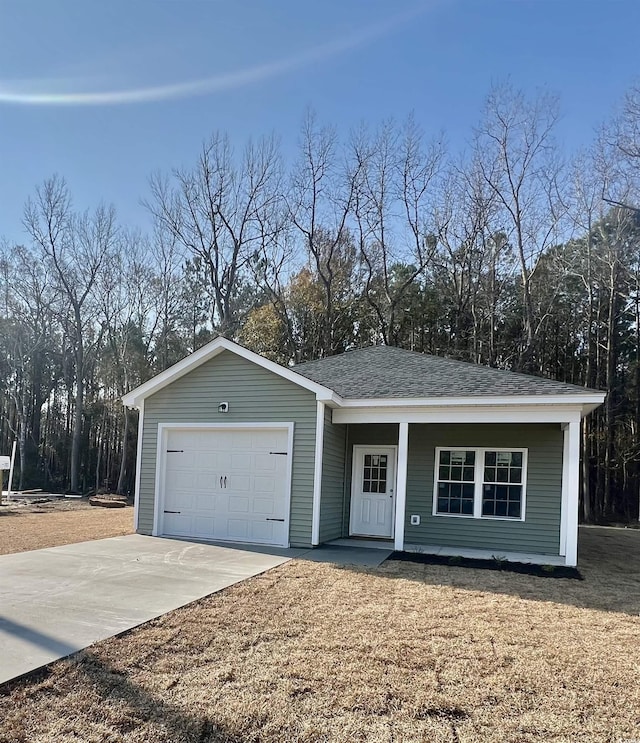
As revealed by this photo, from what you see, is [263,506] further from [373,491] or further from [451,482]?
[451,482]

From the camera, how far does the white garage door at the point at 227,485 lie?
9914 millimetres

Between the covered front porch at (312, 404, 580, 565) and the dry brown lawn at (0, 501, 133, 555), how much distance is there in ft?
14.5

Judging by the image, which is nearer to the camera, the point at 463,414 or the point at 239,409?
the point at 463,414

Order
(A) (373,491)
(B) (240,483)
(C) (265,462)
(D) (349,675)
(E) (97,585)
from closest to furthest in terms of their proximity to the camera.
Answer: (D) (349,675)
(E) (97,585)
(C) (265,462)
(B) (240,483)
(A) (373,491)

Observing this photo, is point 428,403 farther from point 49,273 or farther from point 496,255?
point 49,273

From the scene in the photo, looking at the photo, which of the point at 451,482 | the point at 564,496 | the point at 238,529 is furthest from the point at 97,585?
the point at 564,496

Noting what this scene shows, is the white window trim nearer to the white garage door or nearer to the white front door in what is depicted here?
the white front door

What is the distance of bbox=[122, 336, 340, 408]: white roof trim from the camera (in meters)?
9.61

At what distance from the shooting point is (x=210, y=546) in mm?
9477

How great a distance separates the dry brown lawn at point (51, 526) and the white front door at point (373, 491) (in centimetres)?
450

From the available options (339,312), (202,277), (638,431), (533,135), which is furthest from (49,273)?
(638,431)

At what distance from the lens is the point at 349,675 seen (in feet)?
12.9

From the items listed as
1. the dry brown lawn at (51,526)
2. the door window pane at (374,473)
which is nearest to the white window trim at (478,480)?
the door window pane at (374,473)

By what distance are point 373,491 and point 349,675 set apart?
24.1 ft
